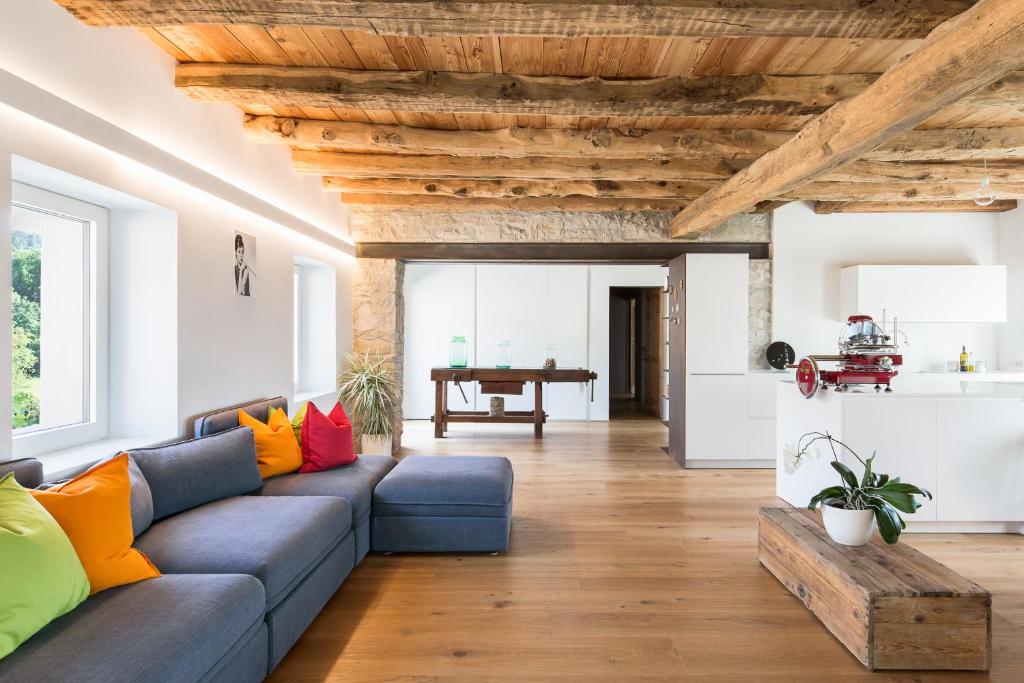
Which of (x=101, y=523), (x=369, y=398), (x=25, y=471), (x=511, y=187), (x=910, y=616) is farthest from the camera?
(x=369, y=398)

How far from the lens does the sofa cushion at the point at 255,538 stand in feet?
7.26

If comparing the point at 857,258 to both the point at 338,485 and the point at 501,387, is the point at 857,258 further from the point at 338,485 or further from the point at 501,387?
the point at 338,485

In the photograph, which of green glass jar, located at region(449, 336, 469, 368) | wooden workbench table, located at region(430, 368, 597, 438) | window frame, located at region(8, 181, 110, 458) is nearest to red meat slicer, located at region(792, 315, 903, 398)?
wooden workbench table, located at region(430, 368, 597, 438)

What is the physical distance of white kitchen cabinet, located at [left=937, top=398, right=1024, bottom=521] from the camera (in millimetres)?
3734

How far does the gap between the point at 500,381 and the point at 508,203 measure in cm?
224

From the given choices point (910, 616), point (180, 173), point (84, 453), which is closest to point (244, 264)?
point (180, 173)

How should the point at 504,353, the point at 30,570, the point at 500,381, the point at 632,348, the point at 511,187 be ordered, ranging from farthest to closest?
the point at 632,348, the point at 504,353, the point at 500,381, the point at 511,187, the point at 30,570

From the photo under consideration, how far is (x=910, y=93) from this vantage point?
239cm

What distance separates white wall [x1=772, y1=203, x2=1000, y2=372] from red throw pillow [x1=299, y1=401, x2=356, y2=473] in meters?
4.76

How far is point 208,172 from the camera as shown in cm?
354

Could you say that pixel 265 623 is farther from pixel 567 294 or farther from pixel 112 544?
→ pixel 567 294

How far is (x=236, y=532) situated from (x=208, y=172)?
2.20 m

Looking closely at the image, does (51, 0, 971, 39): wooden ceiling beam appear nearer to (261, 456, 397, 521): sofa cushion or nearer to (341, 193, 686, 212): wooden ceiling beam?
(261, 456, 397, 521): sofa cushion

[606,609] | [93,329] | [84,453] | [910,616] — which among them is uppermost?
[93,329]
